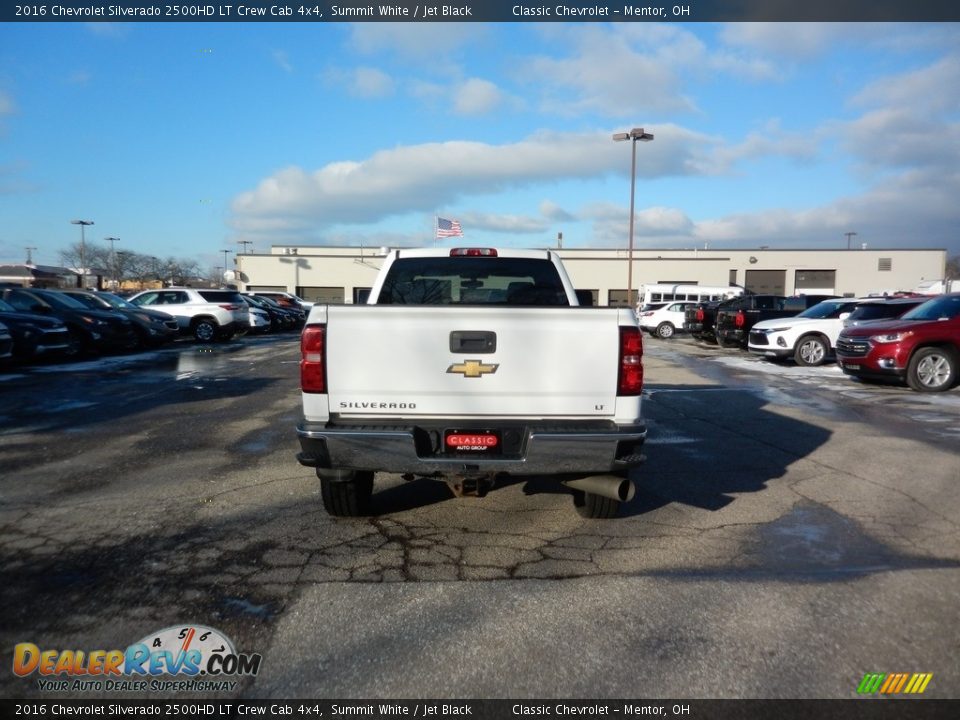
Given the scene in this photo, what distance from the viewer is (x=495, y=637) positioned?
3.26 metres

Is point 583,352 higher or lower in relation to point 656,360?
higher

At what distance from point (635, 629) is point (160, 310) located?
72.5ft

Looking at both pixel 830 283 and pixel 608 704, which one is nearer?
pixel 608 704

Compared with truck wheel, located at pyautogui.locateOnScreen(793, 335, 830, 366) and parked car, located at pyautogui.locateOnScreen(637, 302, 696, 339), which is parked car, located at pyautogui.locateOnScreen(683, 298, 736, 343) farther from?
truck wheel, located at pyautogui.locateOnScreen(793, 335, 830, 366)

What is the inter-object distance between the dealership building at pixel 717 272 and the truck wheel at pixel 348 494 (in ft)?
171

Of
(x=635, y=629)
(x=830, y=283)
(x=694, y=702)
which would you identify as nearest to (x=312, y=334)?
(x=635, y=629)

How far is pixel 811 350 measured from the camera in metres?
16.4

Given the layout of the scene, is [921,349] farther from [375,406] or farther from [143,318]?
[143,318]

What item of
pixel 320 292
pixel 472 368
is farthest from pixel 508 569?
pixel 320 292

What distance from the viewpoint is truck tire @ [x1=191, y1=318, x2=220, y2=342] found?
2266cm

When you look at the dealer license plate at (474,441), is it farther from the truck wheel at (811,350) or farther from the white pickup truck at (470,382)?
the truck wheel at (811,350)

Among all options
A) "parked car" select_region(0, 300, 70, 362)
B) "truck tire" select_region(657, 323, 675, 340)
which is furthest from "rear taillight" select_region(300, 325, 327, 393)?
Answer: "truck tire" select_region(657, 323, 675, 340)

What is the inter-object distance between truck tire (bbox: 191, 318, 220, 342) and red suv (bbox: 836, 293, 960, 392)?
61.1 ft

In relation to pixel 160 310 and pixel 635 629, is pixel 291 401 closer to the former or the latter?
pixel 635 629
